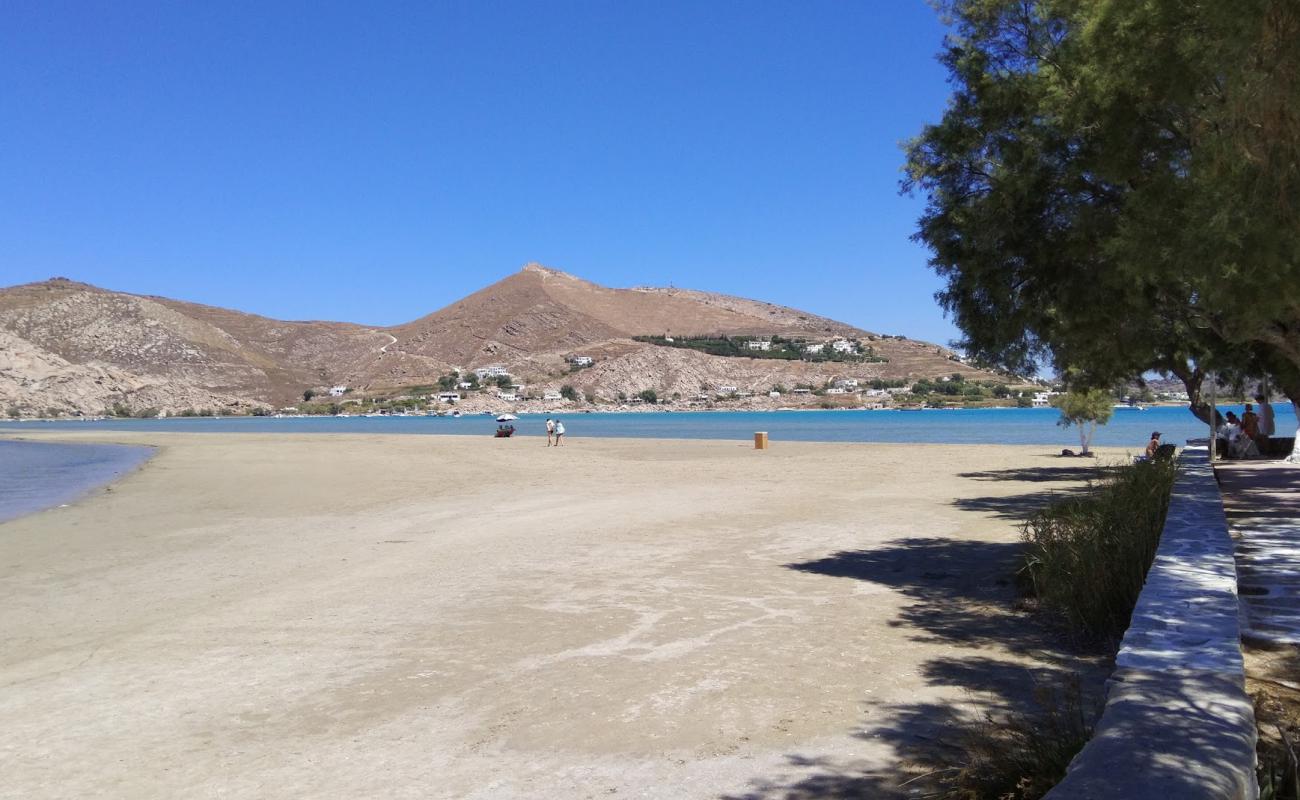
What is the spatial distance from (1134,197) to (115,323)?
708ft

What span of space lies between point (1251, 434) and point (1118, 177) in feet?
42.1

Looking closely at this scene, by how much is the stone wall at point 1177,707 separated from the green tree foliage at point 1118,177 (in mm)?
2327

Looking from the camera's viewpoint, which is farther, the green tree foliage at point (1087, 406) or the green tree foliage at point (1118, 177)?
the green tree foliage at point (1087, 406)

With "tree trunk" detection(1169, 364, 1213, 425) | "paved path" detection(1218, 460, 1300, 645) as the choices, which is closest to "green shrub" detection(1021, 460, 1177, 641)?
"paved path" detection(1218, 460, 1300, 645)

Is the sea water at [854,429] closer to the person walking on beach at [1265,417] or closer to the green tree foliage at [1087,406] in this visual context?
the green tree foliage at [1087,406]

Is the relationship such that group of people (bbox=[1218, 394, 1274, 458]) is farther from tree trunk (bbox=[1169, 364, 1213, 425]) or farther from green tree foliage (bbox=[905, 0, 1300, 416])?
green tree foliage (bbox=[905, 0, 1300, 416])

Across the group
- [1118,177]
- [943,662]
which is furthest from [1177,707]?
[1118,177]

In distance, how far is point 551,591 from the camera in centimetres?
905

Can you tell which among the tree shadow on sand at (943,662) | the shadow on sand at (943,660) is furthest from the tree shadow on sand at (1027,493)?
the tree shadow on sand at (943,662)

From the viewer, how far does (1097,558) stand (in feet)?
21.4

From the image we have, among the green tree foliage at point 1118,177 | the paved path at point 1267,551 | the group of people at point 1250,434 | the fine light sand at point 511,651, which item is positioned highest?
the green tree foliage at point 1118,177

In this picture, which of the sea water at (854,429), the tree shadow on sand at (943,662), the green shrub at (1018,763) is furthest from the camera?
the sea water at (854,429)

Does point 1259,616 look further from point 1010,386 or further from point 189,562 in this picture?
point 1010,386

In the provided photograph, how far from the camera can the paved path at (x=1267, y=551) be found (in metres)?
5.38
